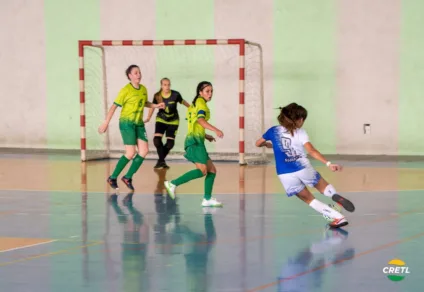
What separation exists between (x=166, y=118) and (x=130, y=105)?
12.7ft

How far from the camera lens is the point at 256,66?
19953mm

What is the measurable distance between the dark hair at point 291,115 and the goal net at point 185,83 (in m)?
8.75

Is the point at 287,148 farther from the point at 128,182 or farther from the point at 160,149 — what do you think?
the point at 160,149

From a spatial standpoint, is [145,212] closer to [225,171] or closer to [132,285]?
[132,285]

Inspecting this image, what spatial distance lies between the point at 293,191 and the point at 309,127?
31.9 ft

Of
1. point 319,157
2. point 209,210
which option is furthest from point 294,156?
point 209,210

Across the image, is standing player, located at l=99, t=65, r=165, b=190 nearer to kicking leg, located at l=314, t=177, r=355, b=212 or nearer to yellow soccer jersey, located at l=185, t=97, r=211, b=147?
yellow soccer jersey, located at l=185, t=97, r=211, b=147

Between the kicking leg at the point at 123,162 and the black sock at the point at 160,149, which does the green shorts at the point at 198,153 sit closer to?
the kicking leg at the point at 123,162

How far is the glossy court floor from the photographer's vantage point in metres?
7.43

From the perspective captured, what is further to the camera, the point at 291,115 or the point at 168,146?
the point at 168,146

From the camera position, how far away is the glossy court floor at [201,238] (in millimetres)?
7434

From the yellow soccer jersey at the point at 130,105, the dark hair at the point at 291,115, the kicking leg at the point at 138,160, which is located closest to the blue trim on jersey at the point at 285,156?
the dark hair at the point at 291,115

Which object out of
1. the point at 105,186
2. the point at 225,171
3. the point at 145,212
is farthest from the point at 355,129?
the point at 145,212

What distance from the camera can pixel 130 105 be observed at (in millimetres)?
13484
